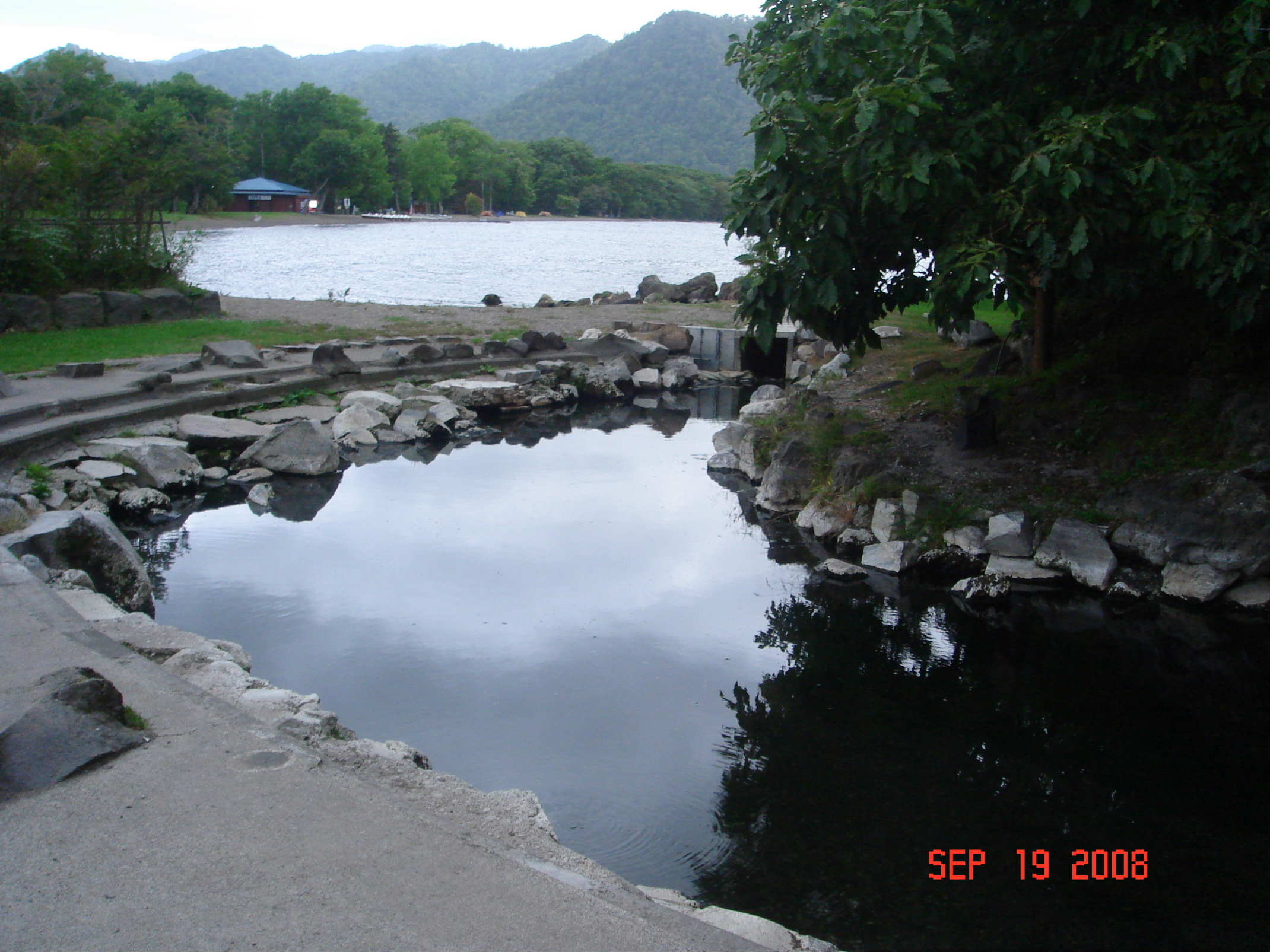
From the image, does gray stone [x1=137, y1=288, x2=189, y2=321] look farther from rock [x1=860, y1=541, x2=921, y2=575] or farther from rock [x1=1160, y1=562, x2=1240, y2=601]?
rock [x1=1160, y1=562, x2=1240, y2=601]

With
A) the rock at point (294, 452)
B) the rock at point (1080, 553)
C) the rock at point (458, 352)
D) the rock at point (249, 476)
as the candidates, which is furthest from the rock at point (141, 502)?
the rock at point (1080, 553)

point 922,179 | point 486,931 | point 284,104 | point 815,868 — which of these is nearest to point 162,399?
point 922,179

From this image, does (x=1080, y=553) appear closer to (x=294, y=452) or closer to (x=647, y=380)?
(x=294, y=452)

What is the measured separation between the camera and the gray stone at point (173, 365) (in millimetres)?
16219

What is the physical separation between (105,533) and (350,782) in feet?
16.8

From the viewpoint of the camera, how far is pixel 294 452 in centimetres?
1438

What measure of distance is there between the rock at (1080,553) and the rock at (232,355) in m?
12.9

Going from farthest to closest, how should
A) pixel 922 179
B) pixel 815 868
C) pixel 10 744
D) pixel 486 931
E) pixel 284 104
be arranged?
1. pixel 284 104
2. pixel 922 179
3. pixel 815 868
4. pixel 10 744
5. pixel 486 931

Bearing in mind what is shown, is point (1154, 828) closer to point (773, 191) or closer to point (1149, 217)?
point (1149, 217)

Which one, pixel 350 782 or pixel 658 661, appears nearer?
pixel 350 782

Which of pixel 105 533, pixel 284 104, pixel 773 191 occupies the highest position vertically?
pixel 284 104

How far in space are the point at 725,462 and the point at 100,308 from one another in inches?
518

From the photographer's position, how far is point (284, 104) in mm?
97562

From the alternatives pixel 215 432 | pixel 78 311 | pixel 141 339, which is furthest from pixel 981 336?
pixel 78 311
